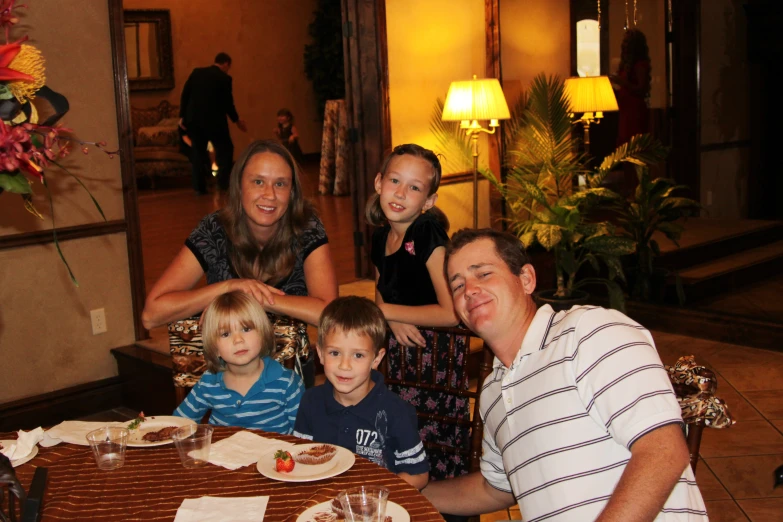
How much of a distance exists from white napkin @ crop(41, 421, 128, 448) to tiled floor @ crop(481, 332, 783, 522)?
4.71ft

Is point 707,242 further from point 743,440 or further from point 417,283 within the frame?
point 417,283

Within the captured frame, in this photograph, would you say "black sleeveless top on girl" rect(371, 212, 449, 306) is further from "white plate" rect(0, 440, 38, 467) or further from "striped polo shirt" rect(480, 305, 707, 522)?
"white plate" rect(0, 440, 38, 467)

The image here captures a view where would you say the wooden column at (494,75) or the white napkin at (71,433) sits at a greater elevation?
the wooden column at (494,75)

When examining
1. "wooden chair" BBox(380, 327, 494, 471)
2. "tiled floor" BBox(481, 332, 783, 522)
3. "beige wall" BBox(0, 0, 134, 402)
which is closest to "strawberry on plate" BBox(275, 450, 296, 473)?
"wooden chair" BBox(380, 327, 494, 471)

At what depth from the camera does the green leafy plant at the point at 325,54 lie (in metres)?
13.8

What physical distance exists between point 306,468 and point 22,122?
82 centimetres

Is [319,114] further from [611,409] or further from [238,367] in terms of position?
[611,409]

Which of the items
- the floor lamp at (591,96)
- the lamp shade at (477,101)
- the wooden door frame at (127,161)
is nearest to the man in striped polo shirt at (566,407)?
the wooden door frame at (127,161)

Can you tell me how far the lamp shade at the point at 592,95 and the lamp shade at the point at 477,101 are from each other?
0.66 meters

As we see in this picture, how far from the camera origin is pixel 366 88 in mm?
5652

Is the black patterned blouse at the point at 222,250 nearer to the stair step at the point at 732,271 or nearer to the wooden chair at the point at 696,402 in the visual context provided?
the wooden chair at the point at 696,402

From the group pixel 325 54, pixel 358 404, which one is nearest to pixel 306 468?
pixel 358 404

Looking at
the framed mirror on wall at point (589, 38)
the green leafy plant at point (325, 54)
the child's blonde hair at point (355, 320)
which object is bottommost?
the child's blonde hair at point (355, 320)

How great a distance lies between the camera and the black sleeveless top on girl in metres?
2.44
